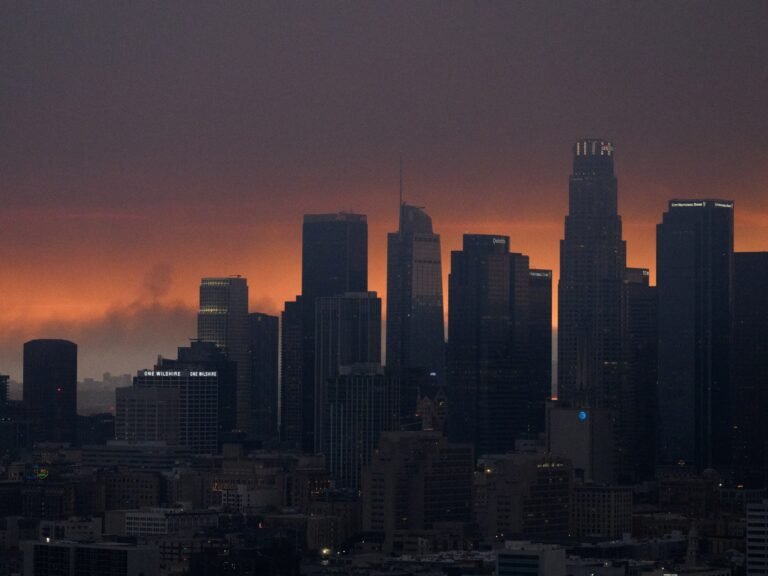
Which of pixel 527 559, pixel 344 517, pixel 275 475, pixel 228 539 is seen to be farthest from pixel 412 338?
pixel 527 559

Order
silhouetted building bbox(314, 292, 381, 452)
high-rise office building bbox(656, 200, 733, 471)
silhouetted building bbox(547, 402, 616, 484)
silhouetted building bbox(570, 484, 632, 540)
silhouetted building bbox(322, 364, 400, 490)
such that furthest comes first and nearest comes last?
silhouetted building bbox(314, 292, 381, 452)
high-rise office building bbox(656, 200, 733, 471)
silhouetted building bbox(322, 364, 400, 490)
silhouetted building bbox(547, 402, 616, 484)
silhouetted building bbox(570, 484, 632, 540)

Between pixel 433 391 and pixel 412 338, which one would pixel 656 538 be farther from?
pixel 412 338

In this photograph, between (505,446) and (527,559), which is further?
(505,446)

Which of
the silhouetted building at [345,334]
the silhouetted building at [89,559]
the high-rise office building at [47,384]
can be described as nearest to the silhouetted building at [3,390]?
the high-rise office building at [47,384]

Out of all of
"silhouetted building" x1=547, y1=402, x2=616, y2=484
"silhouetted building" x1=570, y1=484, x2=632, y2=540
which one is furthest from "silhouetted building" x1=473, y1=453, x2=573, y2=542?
"silhouetted building" x1=547, y1=402, x2=616, y2=484

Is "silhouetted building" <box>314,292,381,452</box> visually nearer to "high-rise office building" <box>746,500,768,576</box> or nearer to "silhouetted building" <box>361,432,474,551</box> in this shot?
"silhouetted building" <box>361,432,474,551</box>

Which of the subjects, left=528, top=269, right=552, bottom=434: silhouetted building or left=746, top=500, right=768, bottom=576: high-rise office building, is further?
left=528, top=269, right=552, bottom=434: silhouetted building

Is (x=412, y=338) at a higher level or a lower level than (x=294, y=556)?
higher

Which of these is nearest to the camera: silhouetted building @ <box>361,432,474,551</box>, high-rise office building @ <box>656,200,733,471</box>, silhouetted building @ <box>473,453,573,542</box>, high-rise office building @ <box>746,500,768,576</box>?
high-rise office building @ <box>746,500,768,576</box>
